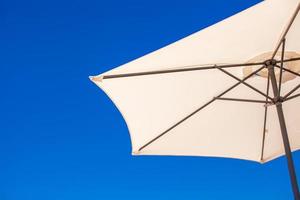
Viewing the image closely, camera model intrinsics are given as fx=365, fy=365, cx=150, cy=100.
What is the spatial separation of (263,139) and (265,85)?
2.50ft

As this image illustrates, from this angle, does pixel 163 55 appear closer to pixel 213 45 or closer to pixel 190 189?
pixel 213 45

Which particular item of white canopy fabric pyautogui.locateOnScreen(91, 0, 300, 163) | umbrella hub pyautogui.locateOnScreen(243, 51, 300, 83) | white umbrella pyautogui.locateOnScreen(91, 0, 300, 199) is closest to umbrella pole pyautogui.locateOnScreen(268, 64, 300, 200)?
white umbrella pyautogui.locateOnScreen(91, 0, 300, 199)

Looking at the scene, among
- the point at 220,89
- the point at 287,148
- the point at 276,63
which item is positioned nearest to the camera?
the point at 287,148

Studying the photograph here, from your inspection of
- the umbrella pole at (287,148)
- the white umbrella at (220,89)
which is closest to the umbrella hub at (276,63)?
the white umbrella at (220,89)

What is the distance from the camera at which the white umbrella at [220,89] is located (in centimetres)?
313

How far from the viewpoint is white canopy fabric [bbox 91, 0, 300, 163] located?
3.11m

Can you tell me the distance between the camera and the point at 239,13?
2.92 meters

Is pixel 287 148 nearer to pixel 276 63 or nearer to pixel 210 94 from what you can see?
pixel 276 63

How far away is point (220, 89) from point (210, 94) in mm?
120

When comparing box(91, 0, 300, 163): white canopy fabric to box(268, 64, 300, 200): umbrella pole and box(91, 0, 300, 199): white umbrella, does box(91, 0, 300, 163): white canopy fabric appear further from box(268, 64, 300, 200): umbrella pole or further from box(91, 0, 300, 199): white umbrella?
box(268, 64, 300, 200): umbrella pole

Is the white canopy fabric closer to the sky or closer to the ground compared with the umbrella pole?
closer to the sky

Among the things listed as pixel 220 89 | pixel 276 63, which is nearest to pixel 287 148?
pixel 276 63

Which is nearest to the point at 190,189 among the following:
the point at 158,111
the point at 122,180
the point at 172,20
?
the point at 122,180

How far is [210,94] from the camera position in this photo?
397 centimetres
